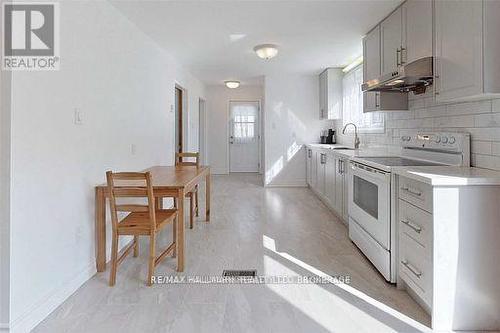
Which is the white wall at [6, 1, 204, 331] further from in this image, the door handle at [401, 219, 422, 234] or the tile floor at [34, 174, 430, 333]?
the door handle at [401, 219, 422, 234]

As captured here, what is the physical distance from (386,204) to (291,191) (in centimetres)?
425

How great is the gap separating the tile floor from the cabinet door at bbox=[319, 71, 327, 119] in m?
3.55

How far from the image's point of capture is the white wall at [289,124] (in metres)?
7.27

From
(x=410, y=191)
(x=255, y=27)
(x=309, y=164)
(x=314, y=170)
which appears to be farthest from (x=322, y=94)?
(x=410, y=191)

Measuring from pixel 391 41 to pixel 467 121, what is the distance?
123 centimetres

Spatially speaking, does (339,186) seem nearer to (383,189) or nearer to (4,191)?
(383,189)

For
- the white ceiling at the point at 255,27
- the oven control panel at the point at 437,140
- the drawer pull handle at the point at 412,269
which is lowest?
the drawer pull handle at the point at 412,269

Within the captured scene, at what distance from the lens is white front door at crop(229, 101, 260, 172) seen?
9961 mm

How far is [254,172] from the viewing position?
1002 centimetres

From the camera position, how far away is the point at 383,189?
2.66 meters

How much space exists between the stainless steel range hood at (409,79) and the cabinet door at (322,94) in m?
3.16

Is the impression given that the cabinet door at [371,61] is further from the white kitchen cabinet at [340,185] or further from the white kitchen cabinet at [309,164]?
the white kitchen cabinet at [309,164]

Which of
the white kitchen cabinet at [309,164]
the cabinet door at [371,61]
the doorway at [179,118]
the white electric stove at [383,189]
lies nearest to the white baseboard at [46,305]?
the white electric stove at [383,189]

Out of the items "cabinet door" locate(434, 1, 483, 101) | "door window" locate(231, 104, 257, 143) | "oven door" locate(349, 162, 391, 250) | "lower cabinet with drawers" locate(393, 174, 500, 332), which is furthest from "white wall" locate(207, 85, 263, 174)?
"lower cabinet with drawers" locate(393, 174, 500, 332)
